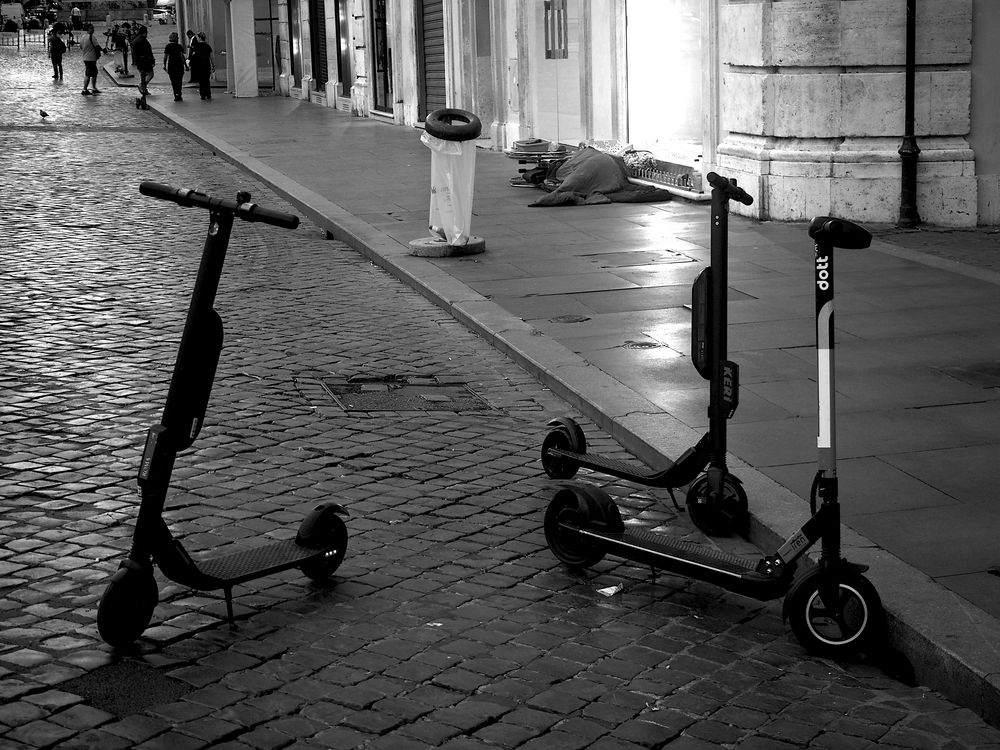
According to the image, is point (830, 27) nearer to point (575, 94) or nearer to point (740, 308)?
point (740, 308)

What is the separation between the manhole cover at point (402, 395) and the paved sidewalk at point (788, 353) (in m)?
0.49

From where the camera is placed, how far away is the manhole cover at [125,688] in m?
3.90

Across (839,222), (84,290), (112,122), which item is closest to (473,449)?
(839,222)

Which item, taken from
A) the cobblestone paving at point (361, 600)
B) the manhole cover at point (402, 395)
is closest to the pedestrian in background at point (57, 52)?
the cobblestone paving at point (361, 600)

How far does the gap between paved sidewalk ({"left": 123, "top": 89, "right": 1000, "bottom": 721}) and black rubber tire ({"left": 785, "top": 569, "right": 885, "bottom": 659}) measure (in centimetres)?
11

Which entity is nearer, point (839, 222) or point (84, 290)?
point (839, 222)

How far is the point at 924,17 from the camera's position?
12336 mm

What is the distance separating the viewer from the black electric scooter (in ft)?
16.5

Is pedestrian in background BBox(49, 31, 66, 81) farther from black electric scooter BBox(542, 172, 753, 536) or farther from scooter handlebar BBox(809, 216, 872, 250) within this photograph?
scooter handlebar BBox(809, 216, 872, 250)

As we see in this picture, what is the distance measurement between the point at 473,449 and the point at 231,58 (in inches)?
1364

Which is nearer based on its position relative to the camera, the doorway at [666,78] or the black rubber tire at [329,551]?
the black rubber tire at [329,551]

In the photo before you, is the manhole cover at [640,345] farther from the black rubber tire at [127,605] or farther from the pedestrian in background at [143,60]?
the pedestrian in background at [143,60]

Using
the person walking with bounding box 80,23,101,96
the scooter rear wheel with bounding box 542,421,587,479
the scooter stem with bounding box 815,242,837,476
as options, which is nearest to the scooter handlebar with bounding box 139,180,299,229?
the scooter stem with bounding box 815,242,837,476

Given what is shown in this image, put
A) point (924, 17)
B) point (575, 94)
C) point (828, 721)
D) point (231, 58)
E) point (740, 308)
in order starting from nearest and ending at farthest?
1. point (828, 721)
2. point (740, 308)
3. point (924, 17)
4. point (575, 94)
5. point (231, 58)
